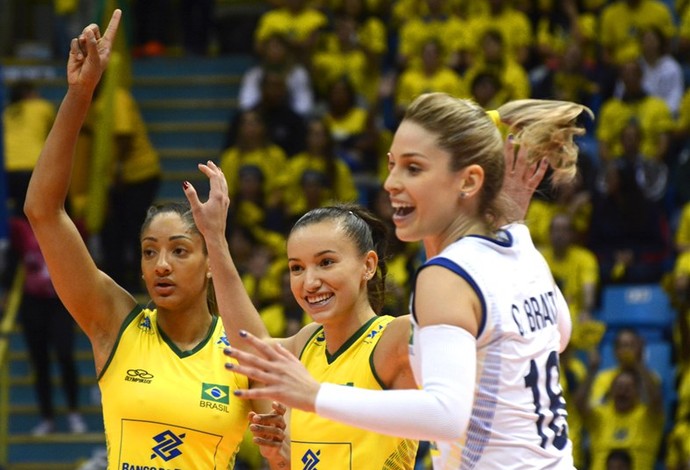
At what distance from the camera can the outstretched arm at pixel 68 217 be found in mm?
4004

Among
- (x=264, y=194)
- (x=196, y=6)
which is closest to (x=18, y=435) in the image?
(x=264, y=194)

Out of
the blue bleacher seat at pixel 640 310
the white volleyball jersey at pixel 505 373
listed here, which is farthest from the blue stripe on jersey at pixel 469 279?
the blue bleacher seat at pixel 640 310

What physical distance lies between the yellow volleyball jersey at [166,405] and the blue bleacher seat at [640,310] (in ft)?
19.9

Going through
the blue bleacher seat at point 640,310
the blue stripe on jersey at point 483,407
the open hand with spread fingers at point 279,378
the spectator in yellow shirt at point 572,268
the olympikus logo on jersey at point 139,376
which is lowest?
the blue bleacher seat at point 640,310

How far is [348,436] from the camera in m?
3.88

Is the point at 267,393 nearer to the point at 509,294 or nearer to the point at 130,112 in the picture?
the point at 509,294

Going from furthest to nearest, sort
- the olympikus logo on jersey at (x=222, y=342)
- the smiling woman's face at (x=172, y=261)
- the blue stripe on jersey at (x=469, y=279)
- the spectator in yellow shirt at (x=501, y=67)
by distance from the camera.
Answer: the spectator in yellow shirt at (x=501, y=67), the olympikus logo on jersey at (x=222, y=342), the smiling woman's face at (x=172, y=261), the blue stripe on jersey at (x=469, y=279)

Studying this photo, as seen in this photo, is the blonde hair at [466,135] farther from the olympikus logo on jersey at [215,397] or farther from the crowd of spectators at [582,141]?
the crowd of spectators at [582,141]

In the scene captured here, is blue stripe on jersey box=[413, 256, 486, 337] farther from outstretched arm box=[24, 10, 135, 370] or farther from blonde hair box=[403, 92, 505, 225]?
outstretched arm box=[24, 10, 135, 370]

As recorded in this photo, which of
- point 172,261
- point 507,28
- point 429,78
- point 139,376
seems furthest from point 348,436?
point 507,28

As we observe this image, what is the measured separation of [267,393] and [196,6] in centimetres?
1118

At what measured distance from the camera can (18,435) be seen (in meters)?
10.6

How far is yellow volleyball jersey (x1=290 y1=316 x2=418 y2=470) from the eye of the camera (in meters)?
3.87

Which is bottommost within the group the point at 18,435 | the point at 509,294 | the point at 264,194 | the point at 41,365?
the point at 18,435
